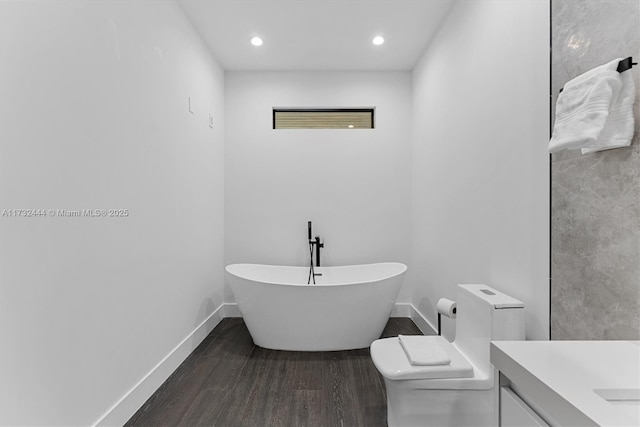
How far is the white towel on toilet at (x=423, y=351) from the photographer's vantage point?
1.63 m

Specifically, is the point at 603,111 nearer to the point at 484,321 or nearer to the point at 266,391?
the point at 484,321

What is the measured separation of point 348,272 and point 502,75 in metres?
2.34

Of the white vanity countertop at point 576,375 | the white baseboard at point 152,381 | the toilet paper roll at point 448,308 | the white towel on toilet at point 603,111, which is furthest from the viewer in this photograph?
the toilet paper roll at point 448,308

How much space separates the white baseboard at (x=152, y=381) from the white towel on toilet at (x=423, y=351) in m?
1.57

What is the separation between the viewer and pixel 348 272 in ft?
11.8

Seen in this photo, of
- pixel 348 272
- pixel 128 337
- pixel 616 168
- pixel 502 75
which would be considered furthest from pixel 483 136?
pixel 128 337

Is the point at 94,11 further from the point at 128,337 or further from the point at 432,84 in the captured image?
the point at 432,84

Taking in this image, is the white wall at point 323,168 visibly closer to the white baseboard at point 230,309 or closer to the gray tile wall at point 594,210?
the white baseboard at point 230,309

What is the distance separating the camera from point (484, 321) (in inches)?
65.7

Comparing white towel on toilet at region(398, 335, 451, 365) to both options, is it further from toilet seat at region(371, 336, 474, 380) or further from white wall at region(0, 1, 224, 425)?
white wall at region(0, 1, 224, 425)

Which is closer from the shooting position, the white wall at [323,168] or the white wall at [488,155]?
the white wall at [488,155]

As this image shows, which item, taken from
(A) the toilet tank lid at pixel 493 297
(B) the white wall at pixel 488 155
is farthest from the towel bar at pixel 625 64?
(A) the toilet tank lid at pixel 493 297

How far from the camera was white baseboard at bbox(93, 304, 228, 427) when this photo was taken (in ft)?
5.78

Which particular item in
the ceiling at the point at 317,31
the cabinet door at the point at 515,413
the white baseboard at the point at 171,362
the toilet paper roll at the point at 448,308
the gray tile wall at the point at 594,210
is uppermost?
the ceiling at the point at 317,31
